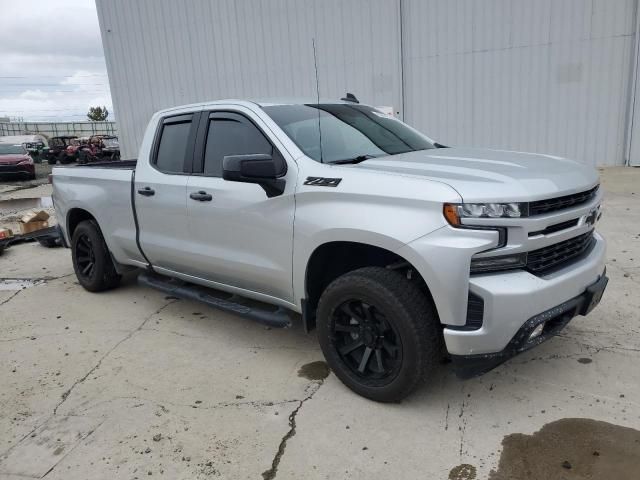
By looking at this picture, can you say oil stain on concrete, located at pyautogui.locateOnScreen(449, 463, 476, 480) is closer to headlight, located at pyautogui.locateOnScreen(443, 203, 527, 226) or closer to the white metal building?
headlight, located at pyautogui.locateOnScreen(443, 203, 527, 226)

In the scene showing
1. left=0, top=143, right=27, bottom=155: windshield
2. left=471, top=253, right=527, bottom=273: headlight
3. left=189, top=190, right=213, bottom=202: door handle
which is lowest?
left=471, top=253, right=527, bottom=273: headlight

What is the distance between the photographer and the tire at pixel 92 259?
536 cm

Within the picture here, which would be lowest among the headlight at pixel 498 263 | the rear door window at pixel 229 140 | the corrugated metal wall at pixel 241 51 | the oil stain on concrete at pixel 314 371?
the oil stain on concrete at pixel 314 371

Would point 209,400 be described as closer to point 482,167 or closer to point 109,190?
point 482,167

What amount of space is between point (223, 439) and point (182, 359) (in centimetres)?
118

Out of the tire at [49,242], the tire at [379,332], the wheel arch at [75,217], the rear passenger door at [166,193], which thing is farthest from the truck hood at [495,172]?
the tire at [49,242]

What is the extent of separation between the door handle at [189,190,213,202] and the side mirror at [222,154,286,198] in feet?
1.77

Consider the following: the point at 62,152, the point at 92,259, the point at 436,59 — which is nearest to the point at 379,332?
the point at 92,259

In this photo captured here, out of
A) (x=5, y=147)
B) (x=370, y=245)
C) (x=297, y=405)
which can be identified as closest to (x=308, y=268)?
(x=370, y=245)

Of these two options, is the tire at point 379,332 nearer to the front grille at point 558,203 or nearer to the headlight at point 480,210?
the headlight at point 480,210

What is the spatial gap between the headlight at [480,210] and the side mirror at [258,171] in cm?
118

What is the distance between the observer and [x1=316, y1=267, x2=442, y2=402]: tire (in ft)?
9.29

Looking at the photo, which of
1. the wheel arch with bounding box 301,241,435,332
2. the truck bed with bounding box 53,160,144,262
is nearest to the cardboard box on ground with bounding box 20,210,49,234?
the truck bed with bounding box 53,160,144,262

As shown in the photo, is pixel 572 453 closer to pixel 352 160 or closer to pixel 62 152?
pixel 352 160
